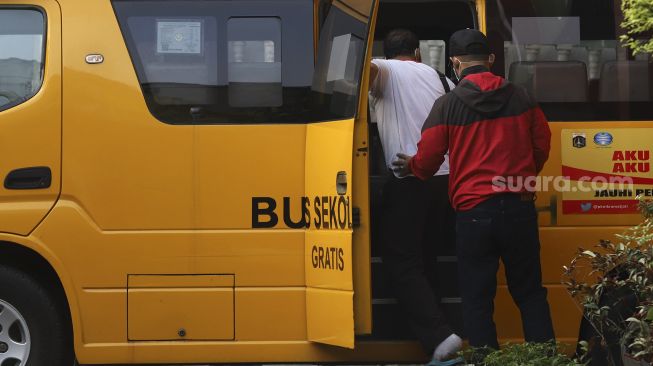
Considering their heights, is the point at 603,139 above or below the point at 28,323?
above

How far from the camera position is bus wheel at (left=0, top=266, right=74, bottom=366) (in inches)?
254

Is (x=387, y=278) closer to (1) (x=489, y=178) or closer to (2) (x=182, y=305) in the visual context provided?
(1) (x=489, y=178)

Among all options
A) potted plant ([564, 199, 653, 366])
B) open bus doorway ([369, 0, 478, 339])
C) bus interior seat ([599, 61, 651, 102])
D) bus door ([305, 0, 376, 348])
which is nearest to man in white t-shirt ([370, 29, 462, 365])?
open bus doorway ([369, 0, 478, 339])

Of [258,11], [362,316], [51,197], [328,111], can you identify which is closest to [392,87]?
[328,111]

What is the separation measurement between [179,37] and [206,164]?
0.76m

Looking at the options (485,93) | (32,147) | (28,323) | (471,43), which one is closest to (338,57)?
(471,43)

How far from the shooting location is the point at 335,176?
20.3 feet

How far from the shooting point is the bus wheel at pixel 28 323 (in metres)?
6.46

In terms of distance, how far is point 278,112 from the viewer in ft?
21.5

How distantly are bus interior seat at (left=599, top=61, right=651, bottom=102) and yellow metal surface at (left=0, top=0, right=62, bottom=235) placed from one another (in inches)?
123

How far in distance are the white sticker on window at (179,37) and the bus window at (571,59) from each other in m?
1.70

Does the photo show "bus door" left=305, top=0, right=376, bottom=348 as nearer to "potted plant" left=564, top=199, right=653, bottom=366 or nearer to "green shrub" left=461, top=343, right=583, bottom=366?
"green shrub" left=461, top=343, right=583, bottom=366

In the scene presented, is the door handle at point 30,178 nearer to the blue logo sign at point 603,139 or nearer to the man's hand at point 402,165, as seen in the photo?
the man's hand at point 402,165

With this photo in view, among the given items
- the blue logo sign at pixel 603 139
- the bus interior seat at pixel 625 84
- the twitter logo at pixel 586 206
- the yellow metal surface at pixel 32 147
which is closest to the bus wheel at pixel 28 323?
the yellow metal surface at pixel 32 147
